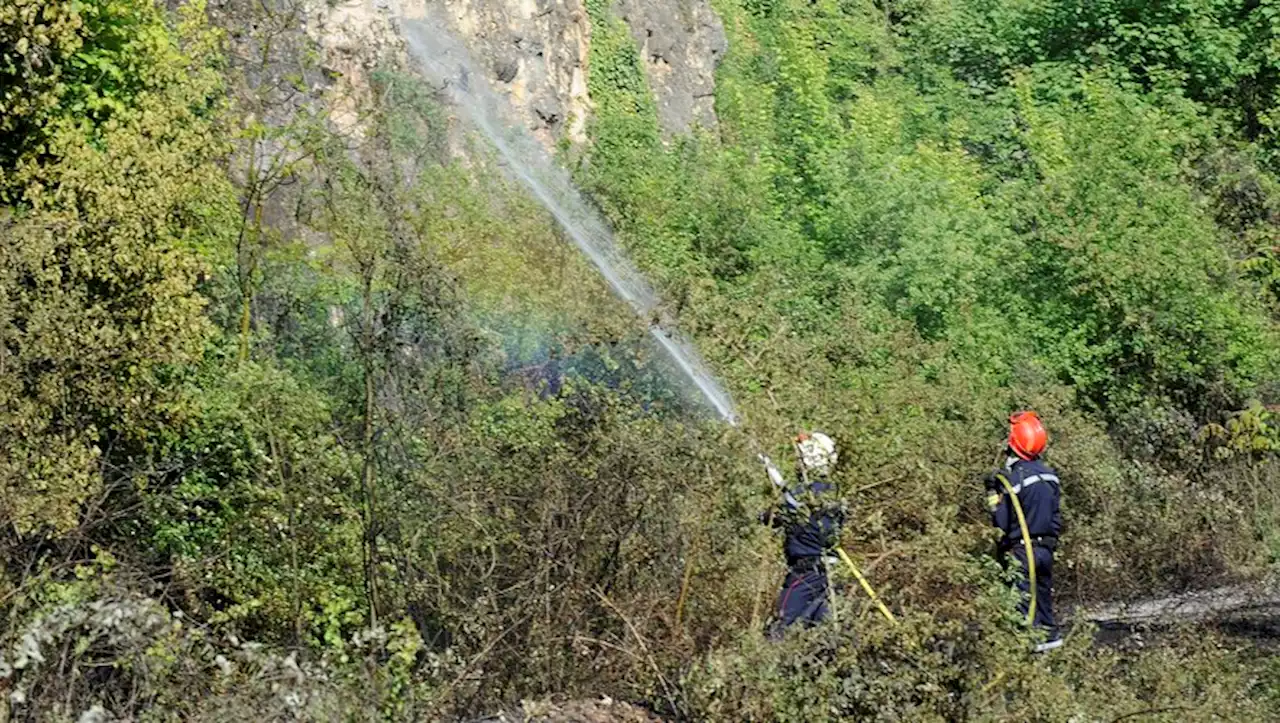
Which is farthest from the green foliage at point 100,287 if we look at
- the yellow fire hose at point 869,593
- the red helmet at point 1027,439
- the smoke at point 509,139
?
the smoke at point 509,139

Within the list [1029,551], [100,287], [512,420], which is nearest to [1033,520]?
[1029,551]

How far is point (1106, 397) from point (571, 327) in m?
6.94

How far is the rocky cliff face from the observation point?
19016mm

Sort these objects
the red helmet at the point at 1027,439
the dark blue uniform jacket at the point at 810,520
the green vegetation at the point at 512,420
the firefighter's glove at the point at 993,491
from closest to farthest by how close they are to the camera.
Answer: the green vegetation at the point at 512,420 → the dark blue uniform jacket at the point at 810,520 → the firefighter's glove at the point at 993,491 → the red helmet at the point at 1027,439

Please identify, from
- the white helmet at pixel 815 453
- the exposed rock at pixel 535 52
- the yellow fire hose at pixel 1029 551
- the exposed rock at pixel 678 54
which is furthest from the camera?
the exposed rock at pixel 678 54

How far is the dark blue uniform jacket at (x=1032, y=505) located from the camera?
9.23m

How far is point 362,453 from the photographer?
9.32 m

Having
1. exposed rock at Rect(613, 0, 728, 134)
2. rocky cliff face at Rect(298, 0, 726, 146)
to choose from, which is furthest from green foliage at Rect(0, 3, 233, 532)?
exposed rock at Rect(613, 0, 728, 134)

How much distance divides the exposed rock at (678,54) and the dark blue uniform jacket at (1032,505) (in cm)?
1503

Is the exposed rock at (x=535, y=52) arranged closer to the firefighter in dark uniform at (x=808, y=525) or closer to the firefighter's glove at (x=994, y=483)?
the firefighter's glove at (x=994, y=483)

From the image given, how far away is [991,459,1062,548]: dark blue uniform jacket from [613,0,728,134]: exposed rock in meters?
15.0

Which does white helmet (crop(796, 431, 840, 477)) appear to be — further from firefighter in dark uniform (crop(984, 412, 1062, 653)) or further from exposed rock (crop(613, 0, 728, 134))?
exposed rock (crop(613, 0, 728, 134))

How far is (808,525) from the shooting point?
8500 millimetres

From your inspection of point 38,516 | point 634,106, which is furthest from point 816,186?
point 38,516
